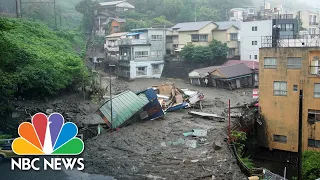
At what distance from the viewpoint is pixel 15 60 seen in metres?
23.1

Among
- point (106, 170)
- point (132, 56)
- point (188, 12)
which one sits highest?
point (188, 12)

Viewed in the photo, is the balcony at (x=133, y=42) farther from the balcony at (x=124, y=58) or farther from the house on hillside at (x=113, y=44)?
the house on hillside at (x=113, y=44)

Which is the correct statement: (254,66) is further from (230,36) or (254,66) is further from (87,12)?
(87,12)

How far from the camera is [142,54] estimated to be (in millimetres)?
40000

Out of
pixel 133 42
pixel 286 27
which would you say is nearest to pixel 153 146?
pixel 286 27

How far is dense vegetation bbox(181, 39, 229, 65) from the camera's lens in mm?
37969

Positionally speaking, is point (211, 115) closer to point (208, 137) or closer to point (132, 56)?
point (208, 137)

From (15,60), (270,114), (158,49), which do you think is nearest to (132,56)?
(158,49)

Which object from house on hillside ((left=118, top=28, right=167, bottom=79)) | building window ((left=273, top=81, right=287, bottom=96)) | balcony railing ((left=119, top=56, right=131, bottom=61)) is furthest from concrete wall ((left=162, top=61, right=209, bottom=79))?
building window ((left=273, top=81, right=287, bottom=96))

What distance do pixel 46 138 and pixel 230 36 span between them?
32.5 metres

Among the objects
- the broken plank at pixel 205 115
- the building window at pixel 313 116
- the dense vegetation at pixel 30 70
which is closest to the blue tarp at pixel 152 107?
the broken plank at pixel 205 115

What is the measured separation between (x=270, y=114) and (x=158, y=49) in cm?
2158

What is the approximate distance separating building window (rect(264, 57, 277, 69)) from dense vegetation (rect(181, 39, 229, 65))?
15.8 meters

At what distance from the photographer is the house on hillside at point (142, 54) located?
39062mm
